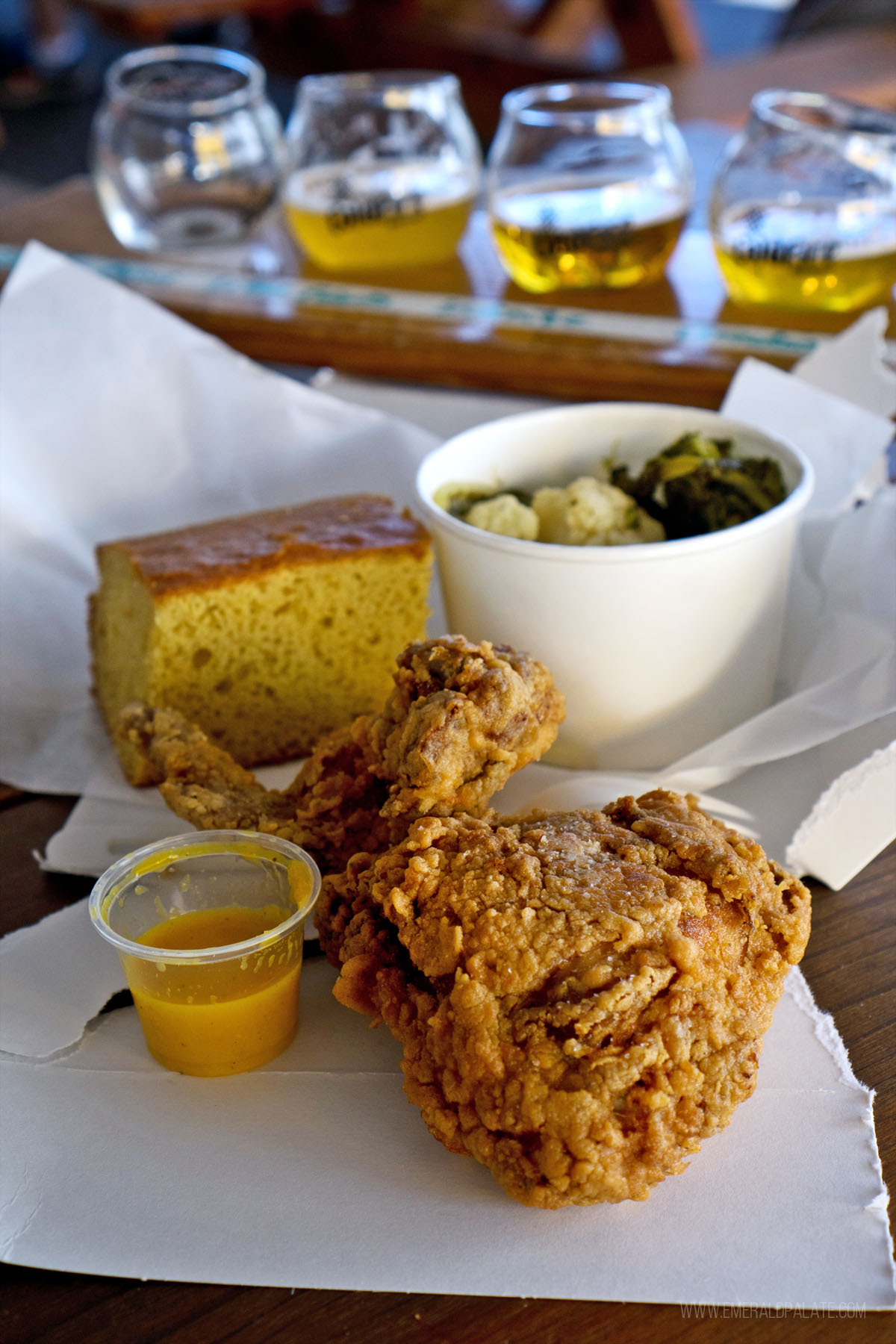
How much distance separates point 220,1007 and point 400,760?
0.78 ft

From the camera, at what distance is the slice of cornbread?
1.41 m

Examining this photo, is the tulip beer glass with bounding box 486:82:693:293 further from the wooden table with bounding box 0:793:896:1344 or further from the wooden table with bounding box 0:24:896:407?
Result: the wooden table with bounding box 0:793:896:1344

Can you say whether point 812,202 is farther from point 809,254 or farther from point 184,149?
point 184,149

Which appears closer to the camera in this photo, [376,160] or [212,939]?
[212,939]

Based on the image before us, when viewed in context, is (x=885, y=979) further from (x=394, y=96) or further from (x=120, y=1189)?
(x=394, y=96)

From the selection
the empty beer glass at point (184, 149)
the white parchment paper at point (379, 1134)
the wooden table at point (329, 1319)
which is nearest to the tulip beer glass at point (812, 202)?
the white parchment paper at point (379, 1134)

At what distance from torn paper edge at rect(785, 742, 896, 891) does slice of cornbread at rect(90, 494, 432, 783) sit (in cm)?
52

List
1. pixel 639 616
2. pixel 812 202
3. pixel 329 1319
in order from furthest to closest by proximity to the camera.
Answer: pixel 812 202 < pixel 639 616 < pixel 329 1319

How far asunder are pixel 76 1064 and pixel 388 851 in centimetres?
30

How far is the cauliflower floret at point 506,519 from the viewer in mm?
1387

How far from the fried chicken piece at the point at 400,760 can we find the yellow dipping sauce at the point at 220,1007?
13 cm

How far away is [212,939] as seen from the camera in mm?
1073

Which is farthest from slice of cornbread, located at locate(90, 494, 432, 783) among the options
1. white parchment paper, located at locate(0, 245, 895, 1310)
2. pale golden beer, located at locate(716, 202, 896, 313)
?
pale golden beer, located at locate(716, 202, 896, 313)

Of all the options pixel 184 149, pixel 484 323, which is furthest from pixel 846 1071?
pixel 184 149
